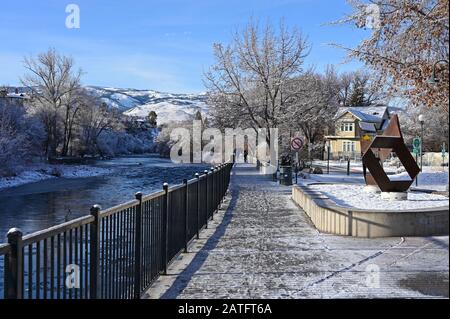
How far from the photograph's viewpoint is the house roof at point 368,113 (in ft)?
232

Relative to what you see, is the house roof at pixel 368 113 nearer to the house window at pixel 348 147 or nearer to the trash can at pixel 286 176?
the house window at pixel 348 147

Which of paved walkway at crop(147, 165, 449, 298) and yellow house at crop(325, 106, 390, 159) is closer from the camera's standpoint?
paved walkway at crop(147, 165, 449, 298)

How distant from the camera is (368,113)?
74500 millimetres

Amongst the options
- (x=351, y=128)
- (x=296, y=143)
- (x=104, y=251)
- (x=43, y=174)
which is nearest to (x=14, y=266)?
(x=104, y=251)

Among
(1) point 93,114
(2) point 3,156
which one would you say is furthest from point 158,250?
(1) point 93,114

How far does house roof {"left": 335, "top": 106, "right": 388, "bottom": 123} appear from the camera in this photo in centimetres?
7075

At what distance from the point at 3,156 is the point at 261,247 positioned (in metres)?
38.4

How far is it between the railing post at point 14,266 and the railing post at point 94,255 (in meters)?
1.35

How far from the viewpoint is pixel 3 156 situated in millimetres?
42562

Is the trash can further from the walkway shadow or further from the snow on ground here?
the walkway shadow

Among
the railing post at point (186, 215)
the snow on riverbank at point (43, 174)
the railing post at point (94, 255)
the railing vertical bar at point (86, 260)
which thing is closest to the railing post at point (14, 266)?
the railing vertical bar at point (86, 260)

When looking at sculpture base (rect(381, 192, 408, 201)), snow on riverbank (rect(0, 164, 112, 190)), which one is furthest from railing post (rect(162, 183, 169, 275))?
snow on riverbank (rect(0, 164, 112, 190))

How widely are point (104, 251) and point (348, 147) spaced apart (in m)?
73.4
